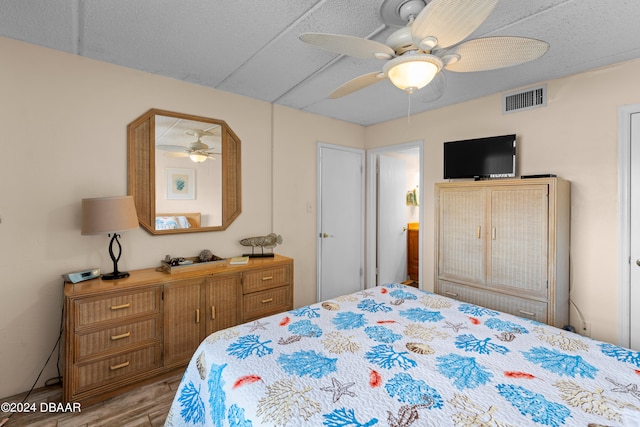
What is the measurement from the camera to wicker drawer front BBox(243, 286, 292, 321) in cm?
271

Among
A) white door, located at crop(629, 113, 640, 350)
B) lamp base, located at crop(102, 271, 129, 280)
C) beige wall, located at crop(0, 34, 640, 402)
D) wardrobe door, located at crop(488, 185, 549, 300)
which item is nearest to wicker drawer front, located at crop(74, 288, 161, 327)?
lamp base, located at crop(102, 271, 129, 280)

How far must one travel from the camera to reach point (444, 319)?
1835 millimetres

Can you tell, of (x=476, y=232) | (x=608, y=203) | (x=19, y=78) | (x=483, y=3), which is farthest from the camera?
(x=476, y=232)

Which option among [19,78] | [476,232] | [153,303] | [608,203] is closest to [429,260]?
[476,232]

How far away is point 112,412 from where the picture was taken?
1.98 metres

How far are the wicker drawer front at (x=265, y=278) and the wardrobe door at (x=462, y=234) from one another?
152 centimetres

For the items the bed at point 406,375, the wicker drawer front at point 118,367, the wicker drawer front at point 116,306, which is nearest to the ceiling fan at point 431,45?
the bed at point 406,375

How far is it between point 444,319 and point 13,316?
9.20 feet

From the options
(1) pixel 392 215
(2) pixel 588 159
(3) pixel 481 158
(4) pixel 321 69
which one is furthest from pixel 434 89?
(1) pixel 392 215

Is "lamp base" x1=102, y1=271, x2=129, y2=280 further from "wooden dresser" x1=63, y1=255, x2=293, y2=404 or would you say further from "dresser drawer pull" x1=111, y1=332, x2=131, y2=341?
"dresser drawer pull" x1=111, y1=332, x2=131, y2=341

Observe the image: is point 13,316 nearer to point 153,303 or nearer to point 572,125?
point 153,303

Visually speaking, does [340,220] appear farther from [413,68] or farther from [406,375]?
[406,375]

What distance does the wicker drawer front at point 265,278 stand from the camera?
8.83 feet

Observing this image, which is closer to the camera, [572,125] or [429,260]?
[572,125]
